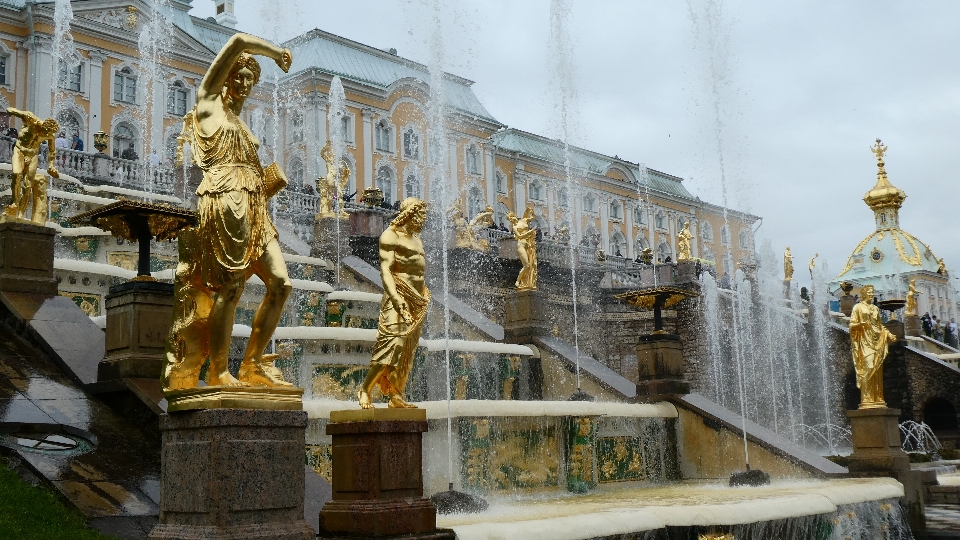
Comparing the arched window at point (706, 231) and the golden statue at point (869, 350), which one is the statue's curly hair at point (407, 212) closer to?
the golden statue at point (869, 350)

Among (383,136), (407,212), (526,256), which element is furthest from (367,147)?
(407,212)

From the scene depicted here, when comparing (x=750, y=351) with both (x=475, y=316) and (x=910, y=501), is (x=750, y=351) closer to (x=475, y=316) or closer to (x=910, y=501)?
(x=475, y=316)

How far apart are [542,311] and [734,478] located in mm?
6777

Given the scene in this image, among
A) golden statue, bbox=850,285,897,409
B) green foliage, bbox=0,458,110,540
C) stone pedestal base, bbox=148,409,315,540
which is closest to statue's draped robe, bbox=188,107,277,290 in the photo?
stone pedestal base, bbox=148,409,315,540

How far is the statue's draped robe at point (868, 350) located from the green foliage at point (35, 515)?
12.8 m

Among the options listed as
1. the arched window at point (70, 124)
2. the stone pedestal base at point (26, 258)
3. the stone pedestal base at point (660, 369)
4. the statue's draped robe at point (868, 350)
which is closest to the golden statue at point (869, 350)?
the statue's draped robe at point (868, 350)

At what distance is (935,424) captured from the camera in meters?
31.3

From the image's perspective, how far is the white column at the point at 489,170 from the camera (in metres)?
58.3

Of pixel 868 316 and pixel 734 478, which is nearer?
pixel 734 478

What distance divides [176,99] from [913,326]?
114 feet

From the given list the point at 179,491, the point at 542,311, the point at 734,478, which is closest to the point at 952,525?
the point at 734,478

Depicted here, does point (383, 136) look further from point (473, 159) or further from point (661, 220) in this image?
point (661, 220)

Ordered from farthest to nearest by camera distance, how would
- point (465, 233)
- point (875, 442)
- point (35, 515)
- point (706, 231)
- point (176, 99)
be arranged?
1. point (706, 231)
2. point (176, 99)
3. point (465, 233)
4. point (875, 442)
5. point (35, 515)

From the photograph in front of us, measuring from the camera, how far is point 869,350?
53.0ft
